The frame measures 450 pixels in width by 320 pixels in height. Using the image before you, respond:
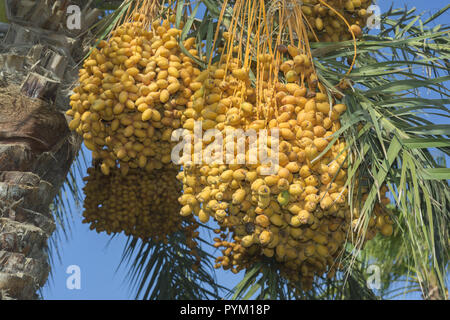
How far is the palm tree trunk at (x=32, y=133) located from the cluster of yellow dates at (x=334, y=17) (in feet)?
3.72

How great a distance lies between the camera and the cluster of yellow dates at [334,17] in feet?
7.43

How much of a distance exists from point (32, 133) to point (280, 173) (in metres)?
1.23

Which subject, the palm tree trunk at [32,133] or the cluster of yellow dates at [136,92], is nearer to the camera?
the cluster of yellow dates at [136,92]

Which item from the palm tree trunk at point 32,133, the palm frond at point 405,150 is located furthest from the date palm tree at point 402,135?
the palm tree trunk at point 32,133

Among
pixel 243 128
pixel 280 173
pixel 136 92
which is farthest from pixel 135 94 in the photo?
pixel 280 173

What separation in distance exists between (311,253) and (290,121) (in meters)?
0.43

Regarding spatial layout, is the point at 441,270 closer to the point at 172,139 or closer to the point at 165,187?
the point at 172,139

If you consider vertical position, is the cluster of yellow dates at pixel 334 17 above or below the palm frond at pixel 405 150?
above

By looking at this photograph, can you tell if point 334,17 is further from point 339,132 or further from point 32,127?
point 32,127

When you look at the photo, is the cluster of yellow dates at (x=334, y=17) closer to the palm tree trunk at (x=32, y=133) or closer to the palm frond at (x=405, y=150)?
the palm frond at (x=405, y=150)

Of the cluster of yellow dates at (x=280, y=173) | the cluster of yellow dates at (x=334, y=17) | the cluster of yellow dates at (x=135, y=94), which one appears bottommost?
the cluster of yellow dates at (x=280, y=173)

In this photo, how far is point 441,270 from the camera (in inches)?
73.7

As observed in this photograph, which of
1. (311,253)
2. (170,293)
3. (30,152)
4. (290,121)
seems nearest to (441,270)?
(311,253)

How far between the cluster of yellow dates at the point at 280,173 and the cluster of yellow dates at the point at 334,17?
0.94 feet
